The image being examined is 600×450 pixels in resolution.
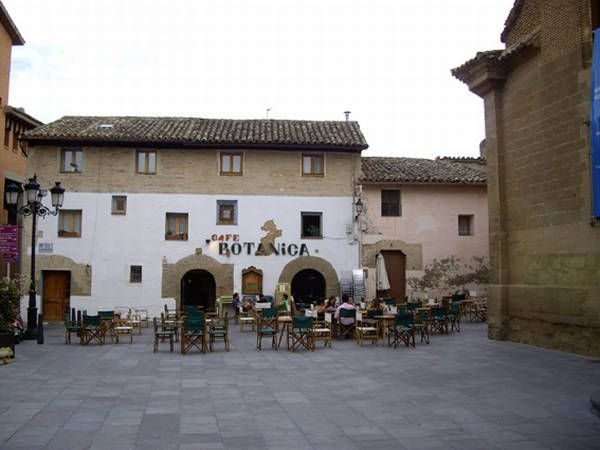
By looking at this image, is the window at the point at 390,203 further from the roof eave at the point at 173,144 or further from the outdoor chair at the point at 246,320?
the outdoor chair at the point at 246,320

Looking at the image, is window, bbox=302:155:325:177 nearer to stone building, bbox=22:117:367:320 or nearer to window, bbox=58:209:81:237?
stone building, bbox=22:117:367:320

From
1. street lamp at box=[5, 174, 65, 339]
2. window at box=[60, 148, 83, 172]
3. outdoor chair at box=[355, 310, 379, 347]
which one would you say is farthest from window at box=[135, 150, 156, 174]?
outdoor chair at box=[355, 310, 379, 347]

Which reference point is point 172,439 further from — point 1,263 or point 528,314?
point 1,263

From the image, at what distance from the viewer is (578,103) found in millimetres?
11953

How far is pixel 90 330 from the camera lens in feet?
47.8

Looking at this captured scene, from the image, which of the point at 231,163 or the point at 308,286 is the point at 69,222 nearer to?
the point at 231,163

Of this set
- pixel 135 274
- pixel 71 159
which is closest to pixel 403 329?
pixel 135 274

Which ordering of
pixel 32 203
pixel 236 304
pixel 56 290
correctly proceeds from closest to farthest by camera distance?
pixel 32 203 < pixel 236 304 < pixel 56 290

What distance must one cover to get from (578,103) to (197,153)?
14675 millimetres

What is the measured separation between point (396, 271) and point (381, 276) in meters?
1.52

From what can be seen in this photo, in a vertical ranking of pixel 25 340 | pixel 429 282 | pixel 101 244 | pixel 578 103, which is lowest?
pixel 25 340

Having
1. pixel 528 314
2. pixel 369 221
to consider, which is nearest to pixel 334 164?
pixel 369 221

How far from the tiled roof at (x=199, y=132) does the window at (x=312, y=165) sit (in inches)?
23.4

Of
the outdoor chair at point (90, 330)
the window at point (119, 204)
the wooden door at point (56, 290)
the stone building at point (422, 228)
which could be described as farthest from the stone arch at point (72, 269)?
the stone building at point (422, 228)
